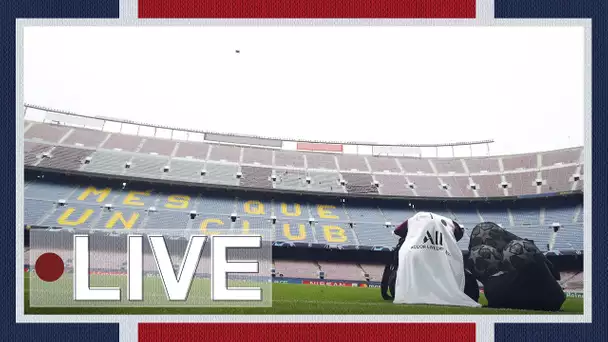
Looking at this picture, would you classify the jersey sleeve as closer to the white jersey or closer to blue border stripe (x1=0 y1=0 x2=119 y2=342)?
the white jersey

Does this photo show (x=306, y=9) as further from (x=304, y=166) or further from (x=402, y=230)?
(x=304, y=166)

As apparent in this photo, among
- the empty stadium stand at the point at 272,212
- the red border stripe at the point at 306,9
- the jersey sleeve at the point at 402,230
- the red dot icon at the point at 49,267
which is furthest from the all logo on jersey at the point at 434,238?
the empty stadium stand at the point at 272,212

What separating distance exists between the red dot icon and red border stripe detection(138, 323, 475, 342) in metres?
2.18

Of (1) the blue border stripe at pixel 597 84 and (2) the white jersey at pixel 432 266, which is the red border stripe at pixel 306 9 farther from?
(2) the white jersey at pixel 432 266

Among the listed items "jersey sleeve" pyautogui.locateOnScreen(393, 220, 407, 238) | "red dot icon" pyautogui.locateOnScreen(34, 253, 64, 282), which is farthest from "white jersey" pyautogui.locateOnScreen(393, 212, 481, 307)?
"red dot icon" pyautogui.locateOnScreen(34, 253, 64, 282)

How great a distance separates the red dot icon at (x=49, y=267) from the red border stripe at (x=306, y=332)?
2184 mm

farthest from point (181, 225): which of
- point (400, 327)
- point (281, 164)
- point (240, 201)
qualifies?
point (400, 327)

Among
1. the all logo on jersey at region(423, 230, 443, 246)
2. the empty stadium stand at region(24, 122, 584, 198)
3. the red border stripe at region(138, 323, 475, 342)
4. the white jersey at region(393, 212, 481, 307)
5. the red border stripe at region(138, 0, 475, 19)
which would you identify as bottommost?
the red border stripe at region(138, 323, 475, 342)

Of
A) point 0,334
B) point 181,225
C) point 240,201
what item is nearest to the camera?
point 0,334

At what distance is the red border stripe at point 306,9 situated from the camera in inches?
508

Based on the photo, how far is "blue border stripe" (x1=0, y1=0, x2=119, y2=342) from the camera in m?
11.0

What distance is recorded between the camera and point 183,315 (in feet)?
39.0

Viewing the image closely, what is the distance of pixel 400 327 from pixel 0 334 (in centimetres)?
551

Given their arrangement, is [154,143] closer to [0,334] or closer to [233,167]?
[233,167]
